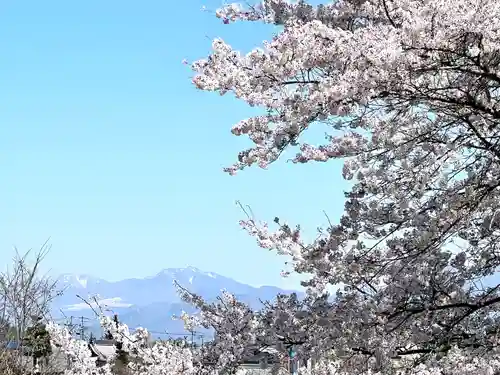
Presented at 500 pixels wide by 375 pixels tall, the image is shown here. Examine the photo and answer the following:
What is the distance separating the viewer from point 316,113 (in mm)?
3400

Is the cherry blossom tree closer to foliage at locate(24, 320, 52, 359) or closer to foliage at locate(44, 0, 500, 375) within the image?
foliage at locate(44, 0, 500, 375)

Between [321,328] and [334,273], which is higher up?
[334,273]

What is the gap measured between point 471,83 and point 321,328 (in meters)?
1.66

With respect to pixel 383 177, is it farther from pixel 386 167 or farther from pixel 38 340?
pixel 38 340

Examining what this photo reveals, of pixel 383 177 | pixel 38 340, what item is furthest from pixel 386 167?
pixel 38 340

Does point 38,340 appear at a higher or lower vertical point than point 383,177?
higher

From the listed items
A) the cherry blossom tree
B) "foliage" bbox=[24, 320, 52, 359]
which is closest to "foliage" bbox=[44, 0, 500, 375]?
the cherry blossom tree

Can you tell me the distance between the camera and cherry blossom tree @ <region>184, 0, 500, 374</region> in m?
3.33

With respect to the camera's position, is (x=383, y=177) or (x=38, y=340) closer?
(x=383, y=177)

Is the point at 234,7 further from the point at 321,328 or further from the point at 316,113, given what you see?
the point at 321,328

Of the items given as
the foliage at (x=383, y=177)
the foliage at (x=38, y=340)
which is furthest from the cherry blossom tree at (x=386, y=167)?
the foliage at (x=38, y=340)

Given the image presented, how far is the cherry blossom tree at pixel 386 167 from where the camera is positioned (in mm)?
3330

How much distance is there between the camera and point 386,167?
4.16m

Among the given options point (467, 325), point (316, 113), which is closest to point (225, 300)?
point (467, 325)
